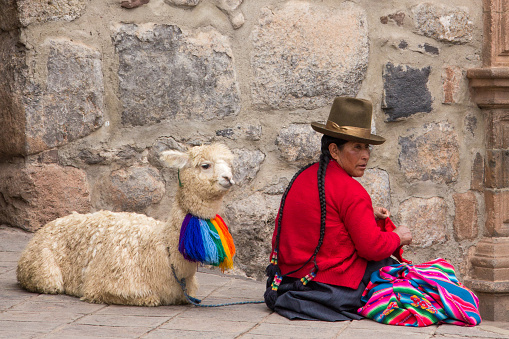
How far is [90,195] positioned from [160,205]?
0.44 meters

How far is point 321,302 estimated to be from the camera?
3.33m

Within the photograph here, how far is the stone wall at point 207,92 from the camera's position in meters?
4.40

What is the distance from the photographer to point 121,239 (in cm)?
361

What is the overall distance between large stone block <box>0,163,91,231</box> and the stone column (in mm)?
2633

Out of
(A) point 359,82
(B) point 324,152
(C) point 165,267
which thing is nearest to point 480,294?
(A) point 359,82

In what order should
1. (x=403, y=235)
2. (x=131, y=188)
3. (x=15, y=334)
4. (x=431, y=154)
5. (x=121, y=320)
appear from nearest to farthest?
(x=15, y=334)
(x=121, y=320)
(x=403, y=235)
(x=131, y=188)
(x=431, y=154)

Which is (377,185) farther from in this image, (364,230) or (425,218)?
(364,230)

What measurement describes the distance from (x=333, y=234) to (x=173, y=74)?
1.69 m

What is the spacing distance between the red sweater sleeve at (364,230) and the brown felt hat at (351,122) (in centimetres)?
27

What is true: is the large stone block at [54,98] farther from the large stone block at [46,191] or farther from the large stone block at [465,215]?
the large stone block at [465,215]

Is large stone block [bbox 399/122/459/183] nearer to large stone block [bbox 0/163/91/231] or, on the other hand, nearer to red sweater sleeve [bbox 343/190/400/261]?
red sweater sleeve [bbox 343/190/400/261]

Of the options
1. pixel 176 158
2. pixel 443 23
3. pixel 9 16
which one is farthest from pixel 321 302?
pixel 9 16

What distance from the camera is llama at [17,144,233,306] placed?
11.2 feet

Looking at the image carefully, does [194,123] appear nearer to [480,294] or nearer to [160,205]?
[160,205]
